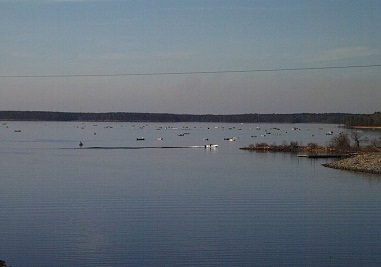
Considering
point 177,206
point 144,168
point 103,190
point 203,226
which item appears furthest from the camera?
point 144,168

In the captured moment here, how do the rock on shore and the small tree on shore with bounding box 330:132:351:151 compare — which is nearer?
the rock on shore

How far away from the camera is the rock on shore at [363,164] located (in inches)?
1449

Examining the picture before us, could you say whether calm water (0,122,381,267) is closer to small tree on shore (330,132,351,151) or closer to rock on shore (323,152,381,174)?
rock on shore (323,152,381,174)

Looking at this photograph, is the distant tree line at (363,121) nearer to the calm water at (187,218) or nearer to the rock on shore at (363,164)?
the rock on shore at (363,164)

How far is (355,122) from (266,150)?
75.5m

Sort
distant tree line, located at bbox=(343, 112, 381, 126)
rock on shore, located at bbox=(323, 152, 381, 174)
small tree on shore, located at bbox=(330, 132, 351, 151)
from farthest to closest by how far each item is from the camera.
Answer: distant tree line, located at bbox=(343, 112, 381, 126)
small tree on shore, located at bbox=(330, 132, 351, 151)
rock on shore, located at bbox=(323, 152, 381, 174)

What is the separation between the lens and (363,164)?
38.6m

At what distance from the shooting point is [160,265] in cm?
1355

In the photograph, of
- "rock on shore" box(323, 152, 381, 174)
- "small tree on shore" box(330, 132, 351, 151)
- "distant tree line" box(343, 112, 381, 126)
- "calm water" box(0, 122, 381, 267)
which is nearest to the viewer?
"calm water" box(0, 122, 381, 267)

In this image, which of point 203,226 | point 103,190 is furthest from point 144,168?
point 203,226

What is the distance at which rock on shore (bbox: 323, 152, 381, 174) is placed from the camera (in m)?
36.8

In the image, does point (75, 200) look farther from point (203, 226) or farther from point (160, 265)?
point (160, 265)

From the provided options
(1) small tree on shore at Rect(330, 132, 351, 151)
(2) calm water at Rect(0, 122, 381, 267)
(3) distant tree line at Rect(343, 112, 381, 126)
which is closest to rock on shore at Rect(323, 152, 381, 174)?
(2) calm water at Rect(0, 122, 381, 267)

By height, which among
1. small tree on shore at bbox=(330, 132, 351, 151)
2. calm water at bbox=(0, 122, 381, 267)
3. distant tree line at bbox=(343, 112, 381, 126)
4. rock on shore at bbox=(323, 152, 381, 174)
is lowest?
calm water at bbox=(0, 122, 381, 267)
